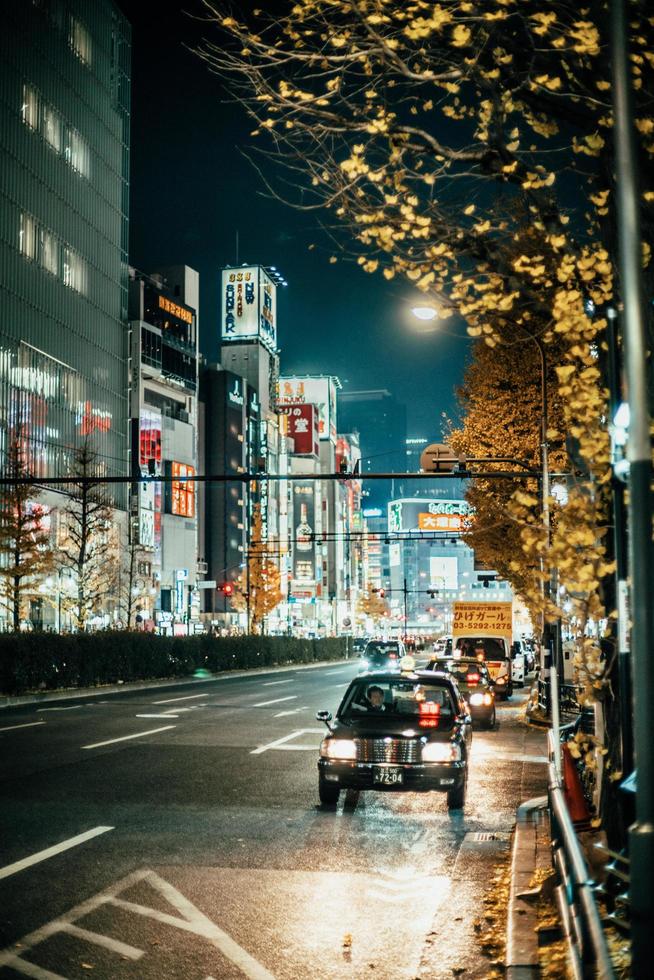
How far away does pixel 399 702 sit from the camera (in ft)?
44.4

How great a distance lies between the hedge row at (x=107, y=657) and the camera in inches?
1267

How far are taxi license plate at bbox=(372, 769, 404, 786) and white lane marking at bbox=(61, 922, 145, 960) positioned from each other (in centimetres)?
518

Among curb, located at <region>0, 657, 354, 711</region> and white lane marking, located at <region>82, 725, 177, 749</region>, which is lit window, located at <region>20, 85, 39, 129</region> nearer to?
curb, located at <region>0, 657, 354, 711</region>

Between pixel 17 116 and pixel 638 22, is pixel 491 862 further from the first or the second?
pixel 17 116

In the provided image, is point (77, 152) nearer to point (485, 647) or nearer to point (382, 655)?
point (382, 655)

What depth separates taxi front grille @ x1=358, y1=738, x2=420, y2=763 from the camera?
38.8 feet

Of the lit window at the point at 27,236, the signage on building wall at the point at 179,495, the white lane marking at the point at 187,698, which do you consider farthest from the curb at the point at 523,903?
the signage on building wall at the point at 179,495

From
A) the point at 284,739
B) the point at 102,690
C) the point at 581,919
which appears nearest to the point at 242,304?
the point at 102,690

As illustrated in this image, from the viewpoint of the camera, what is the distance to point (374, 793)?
14.2m

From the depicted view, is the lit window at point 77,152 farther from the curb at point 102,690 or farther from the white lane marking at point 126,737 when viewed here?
the white lane marking at point 126,737

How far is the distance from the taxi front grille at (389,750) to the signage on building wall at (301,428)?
551 feet

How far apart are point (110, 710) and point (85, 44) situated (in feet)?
229

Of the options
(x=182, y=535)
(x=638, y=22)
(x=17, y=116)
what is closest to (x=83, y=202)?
(x=17, y=116)

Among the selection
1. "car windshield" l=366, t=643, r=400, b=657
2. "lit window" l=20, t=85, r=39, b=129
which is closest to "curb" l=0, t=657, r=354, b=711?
"car windshield" l=366, t=643, r=400, b=657
